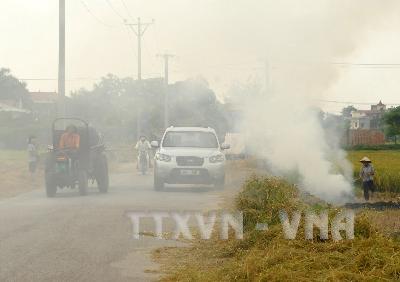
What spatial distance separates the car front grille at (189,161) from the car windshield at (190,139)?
0.98 meters

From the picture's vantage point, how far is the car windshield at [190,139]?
72.5 feet

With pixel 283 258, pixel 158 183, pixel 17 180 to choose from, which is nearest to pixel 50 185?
pixel 158 183

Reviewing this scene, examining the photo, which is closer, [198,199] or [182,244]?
[182,244]

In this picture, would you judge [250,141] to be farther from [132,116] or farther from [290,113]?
[132,116]

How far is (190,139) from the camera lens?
22266mm

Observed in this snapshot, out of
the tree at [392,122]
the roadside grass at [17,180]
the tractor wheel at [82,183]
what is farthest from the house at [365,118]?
the tractor wheel at [82,183]

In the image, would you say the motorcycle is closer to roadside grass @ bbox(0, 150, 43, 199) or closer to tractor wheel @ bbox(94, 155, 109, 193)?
roadside grass @ bbox(0, 150, 43, 199)

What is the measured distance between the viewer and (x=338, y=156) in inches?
1377

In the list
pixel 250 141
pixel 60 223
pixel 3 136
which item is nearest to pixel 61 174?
pixel 60 223

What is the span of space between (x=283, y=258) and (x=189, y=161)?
42.2ft

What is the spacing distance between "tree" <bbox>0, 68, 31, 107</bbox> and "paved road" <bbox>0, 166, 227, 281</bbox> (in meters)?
86.9

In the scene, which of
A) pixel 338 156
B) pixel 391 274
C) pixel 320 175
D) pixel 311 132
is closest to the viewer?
pixel 391 274

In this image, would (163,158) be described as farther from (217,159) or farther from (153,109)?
(153,109)

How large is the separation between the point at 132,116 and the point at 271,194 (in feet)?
192
